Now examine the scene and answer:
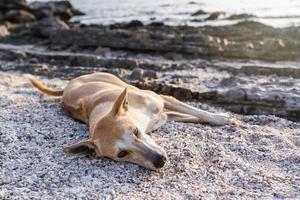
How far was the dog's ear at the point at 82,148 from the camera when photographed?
18.9 feet

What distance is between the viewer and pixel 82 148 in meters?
5.84

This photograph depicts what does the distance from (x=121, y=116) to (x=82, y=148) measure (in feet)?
1.85

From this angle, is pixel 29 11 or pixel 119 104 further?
pixel 29 11

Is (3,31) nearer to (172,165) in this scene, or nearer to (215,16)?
(215,16)

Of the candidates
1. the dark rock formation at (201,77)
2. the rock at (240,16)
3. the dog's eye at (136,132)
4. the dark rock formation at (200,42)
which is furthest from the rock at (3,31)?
the dog's eye at (136,132)

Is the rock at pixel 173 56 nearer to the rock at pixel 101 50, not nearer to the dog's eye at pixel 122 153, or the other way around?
the rock at pixel 101 50

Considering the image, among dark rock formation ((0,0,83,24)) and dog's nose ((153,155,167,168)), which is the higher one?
dog's nose ((153,155,167,168))

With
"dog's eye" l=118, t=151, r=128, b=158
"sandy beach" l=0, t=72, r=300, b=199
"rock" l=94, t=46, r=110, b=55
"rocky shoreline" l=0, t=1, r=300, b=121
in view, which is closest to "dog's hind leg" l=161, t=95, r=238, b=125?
"sandy beach" l=0, t=72, r=300, b=199

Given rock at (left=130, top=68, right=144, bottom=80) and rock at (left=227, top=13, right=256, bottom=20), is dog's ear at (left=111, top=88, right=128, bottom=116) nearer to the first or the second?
rock at (left=130, top=68, right=144, bottom=80)

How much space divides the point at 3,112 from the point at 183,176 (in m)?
3.72

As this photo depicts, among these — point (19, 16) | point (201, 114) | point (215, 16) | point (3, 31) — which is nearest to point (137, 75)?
point (201, 114)

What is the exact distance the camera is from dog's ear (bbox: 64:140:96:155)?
5773 mm

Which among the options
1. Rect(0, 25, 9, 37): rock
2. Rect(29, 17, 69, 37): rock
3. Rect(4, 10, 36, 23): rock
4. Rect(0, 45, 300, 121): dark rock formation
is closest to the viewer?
Rect(0, 45, 300, 121): dark rock formation

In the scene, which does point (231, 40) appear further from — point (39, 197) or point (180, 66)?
point (39, 197)
